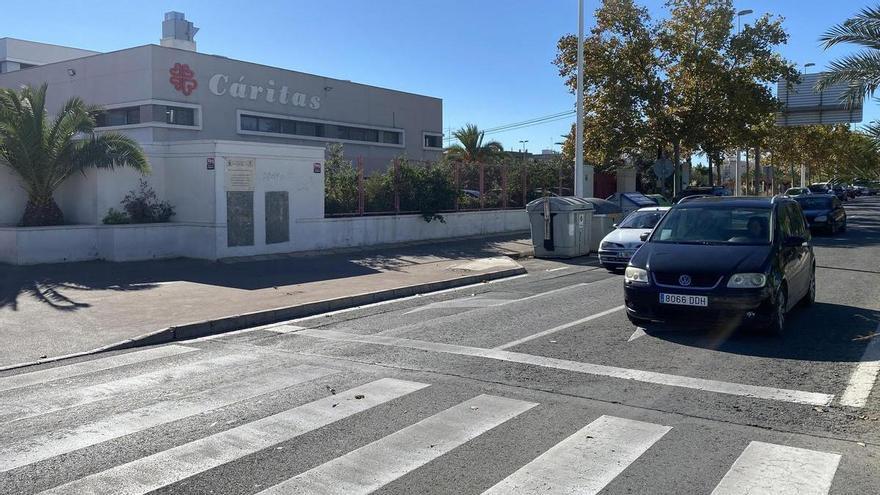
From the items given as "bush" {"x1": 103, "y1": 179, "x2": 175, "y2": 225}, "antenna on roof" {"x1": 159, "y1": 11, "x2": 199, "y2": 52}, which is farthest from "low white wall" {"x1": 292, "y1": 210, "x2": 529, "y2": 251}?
"antenna on roof" {"x1": 159, "y1": 11, "x2": 199, "y2": 52}

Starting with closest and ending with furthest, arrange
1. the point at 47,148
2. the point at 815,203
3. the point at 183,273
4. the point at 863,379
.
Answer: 1. the point at 863,379
2. the point at 183,273
3. the point at 47,148
4. the point at 815,203

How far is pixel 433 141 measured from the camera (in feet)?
143

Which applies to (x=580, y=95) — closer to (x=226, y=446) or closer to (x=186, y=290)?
(x=186, y=290)

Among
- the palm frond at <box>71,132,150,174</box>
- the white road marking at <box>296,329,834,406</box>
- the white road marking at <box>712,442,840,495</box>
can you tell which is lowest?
the white road marking at <box>712,442,840,495</box>

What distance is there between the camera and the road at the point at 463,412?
183 inches

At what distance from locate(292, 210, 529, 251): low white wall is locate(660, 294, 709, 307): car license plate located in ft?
38.8

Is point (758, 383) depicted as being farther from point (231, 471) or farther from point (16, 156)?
point (16, 156)

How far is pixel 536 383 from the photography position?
6855mm

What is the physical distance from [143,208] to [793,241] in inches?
547

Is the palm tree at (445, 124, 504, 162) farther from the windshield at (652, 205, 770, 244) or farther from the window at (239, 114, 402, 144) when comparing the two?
the windshield at (652, 205, 770, 244)

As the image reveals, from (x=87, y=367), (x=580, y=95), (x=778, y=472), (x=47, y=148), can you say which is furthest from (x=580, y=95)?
(x=778, y=472)

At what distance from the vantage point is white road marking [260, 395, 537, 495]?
14.8 ft

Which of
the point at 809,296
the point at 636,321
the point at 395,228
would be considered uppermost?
the point at 395,228

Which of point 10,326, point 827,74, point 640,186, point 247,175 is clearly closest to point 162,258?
point 247,175
